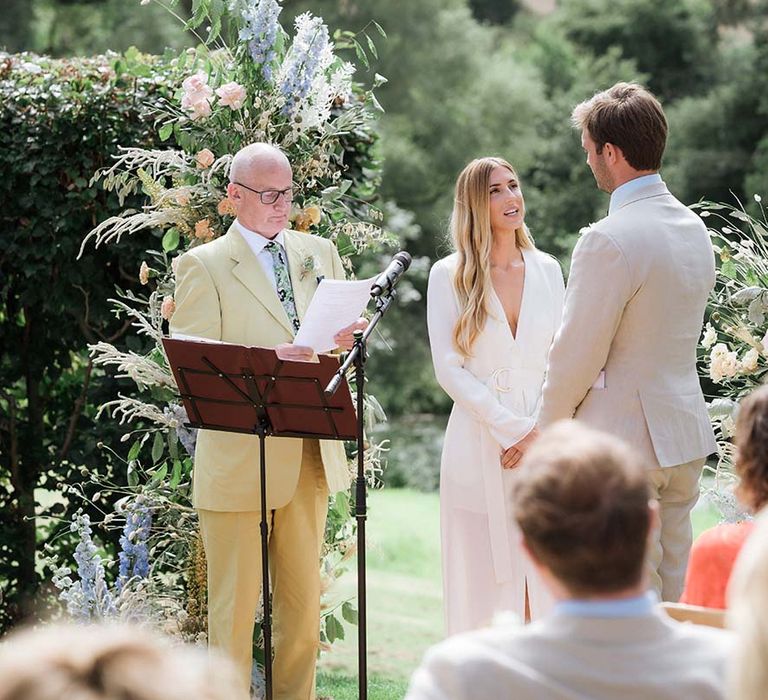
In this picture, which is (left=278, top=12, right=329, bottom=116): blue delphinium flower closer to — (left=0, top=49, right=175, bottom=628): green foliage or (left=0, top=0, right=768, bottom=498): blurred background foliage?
(left=0, top=49, right=175, bottom=628): green foliage

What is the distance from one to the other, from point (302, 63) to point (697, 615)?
10.5 feet

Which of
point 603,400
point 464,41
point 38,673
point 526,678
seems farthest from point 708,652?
point 464,41

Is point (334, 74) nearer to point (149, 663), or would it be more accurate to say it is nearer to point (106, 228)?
point (106, 228)

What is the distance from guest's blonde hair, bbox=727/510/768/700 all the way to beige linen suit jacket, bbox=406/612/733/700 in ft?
0.69

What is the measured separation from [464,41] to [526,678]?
23.3 metres

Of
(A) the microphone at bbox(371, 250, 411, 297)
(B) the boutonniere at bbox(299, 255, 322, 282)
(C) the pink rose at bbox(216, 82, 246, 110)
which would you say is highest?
(C) the pink rose at bbox(216, 82, 246, 110)

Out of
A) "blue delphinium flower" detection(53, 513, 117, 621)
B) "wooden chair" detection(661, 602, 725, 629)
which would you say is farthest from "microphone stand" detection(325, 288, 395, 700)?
"wooden chair" detection(661, 602, 725, 629)

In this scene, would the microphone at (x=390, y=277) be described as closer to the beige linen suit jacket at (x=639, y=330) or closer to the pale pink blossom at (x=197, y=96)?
the beige linen suit jacket at (x=639, y=330)

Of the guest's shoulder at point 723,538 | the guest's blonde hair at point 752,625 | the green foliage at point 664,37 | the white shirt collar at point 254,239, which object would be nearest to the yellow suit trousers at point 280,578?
the white shirt collar at point 254,239

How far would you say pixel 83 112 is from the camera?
18.6 feet

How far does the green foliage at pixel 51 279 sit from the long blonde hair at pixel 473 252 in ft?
5.03

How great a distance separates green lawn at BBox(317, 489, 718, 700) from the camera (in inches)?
241

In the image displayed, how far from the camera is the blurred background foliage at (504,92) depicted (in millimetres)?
21062

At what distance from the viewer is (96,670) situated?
141 cm
